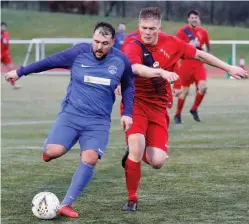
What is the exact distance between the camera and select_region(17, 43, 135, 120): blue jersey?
8.02m

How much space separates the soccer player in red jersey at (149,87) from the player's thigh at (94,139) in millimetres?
438

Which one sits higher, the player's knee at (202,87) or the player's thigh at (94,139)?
the player's thigh at (94,139)

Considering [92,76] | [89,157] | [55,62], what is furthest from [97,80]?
[89,157]

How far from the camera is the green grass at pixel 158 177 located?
793 cm

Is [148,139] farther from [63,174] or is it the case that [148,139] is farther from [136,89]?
[63,174]

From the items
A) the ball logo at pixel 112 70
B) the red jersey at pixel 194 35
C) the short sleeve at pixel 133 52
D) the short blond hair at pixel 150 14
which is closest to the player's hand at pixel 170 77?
the ball logo at pixel 112 70

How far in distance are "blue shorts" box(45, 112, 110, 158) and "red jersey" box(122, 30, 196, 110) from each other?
30.1 inches

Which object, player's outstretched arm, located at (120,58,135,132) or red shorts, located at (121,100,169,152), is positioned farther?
red shorts, located at (121,100,169,152)

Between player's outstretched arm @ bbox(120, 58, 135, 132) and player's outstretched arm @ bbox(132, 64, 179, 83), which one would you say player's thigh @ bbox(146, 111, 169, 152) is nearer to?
player's outstretched arm @ bbox(120, 58, 135, 132)

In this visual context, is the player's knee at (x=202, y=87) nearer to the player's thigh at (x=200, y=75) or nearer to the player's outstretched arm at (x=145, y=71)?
the player's thigh at (x=200, y=75)

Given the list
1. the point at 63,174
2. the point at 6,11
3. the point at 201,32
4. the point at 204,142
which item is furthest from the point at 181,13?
the point at 63,174

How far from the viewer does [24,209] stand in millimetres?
8172

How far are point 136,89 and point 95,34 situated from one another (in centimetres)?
106

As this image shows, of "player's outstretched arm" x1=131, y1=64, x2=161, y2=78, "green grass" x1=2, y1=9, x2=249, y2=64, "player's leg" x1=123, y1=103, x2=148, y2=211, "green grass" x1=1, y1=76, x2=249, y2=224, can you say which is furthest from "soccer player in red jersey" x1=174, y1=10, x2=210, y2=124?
"green grass" x1=2, y1=9, x2=249, y2=64
